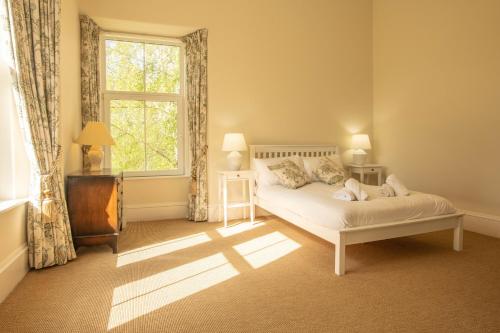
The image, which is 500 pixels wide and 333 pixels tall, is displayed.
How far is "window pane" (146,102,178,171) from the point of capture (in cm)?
473

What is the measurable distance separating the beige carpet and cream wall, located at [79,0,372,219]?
1.67 meters

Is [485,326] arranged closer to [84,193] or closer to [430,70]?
[84,193]

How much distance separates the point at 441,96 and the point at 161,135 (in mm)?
3895

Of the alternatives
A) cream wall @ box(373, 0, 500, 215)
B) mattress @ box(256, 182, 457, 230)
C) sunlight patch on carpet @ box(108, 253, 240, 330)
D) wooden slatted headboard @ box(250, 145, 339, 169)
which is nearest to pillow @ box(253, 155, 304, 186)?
wooden slatted headboard @ box(250, 145, 339, 169)

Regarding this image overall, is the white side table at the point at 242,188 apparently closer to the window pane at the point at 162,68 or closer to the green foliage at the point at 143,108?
the green foliage at the point at 143,108

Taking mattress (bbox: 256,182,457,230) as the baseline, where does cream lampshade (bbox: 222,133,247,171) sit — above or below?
above

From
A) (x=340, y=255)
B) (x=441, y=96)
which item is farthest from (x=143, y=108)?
(x=441, y=96)

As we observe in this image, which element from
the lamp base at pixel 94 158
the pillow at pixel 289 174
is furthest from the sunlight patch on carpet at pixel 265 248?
the lamp base at pixel 94 158

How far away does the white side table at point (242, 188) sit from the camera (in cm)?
427

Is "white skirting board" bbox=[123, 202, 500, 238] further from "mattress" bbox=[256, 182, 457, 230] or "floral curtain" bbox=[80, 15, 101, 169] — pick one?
"mattress" bbox=[256, 182, 457, 230]

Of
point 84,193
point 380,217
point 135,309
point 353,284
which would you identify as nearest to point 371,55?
point 380,217

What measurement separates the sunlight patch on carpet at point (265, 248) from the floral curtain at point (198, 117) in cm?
117

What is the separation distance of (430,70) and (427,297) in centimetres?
341

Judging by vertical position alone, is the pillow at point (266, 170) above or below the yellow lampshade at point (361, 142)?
below
